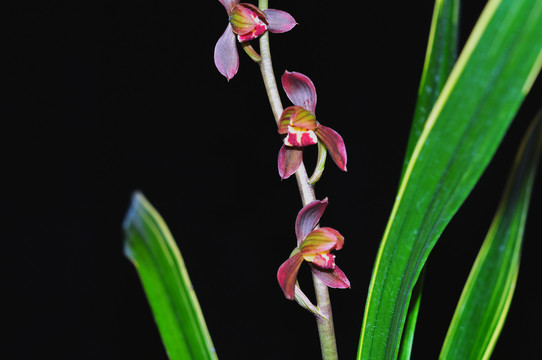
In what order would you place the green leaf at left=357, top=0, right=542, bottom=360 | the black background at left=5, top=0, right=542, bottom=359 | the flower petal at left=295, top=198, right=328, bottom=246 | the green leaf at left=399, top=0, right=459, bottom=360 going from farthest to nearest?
the black background at left=5, top=0, right=542, bottom=359, the green leaf at left=399, top=0, right=459, bottom=360, the flower petal at left=295, top=198, right=328, bottom=246, the green leaf at left=357, top=0, right=542, bottom=360

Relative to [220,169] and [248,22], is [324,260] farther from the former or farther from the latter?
[220,169]

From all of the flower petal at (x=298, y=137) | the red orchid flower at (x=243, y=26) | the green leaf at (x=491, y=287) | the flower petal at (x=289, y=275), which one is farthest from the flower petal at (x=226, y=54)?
the green leaf at (x=491, y=287)

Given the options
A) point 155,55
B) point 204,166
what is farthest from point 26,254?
point 155,55

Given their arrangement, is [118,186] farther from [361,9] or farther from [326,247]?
[326,247]

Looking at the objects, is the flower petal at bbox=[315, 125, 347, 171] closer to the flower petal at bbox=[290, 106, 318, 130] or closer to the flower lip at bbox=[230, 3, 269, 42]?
the flower petal at bbox=[290, 106, 318, 130]

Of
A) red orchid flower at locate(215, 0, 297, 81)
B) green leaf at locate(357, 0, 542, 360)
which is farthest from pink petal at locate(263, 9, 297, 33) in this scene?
green leaf at locate(357, 0, 542, 360)

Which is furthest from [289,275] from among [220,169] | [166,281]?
[220,169]

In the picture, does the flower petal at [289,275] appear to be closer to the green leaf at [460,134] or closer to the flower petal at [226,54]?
the green leaf at [460,134]
